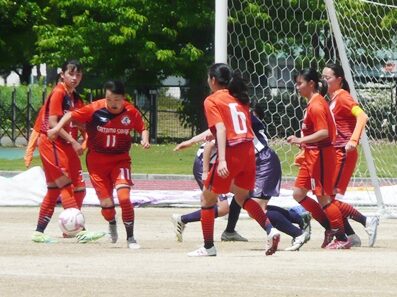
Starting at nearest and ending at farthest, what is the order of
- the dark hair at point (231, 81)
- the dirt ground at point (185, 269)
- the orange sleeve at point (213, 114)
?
the dirt ground at point (185, 269), the orange sleeve at point (213, 114), the dark hair at point (231, 81)

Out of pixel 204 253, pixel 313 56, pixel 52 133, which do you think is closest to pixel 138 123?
pixel 52 133

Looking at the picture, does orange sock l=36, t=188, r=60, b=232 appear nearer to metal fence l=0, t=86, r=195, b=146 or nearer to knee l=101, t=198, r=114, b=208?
knee l=101, t=198, r=114, b=208

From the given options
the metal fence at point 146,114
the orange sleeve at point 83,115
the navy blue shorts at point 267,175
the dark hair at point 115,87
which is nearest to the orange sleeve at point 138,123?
the dark hair at point 115,87

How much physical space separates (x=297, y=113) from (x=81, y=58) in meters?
22.5

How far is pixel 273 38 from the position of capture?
69.0ft

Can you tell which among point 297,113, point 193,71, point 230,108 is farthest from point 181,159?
point 230,108

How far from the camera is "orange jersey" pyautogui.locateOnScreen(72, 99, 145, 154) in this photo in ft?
46.5

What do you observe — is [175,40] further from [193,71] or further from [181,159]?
[181,159]

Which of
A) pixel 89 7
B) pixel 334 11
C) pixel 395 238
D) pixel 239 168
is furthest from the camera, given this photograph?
pixel 89 7

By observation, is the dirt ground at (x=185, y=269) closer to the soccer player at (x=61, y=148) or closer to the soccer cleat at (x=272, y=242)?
the soccer cleat at (x=272, y=242)

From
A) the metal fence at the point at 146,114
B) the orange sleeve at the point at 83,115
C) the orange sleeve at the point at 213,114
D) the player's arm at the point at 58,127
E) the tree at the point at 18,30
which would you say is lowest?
the metal fence at the point at 146,114

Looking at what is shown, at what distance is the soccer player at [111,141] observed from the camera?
557 inches

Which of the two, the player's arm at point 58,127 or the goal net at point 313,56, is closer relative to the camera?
the player's arm at point 58,127

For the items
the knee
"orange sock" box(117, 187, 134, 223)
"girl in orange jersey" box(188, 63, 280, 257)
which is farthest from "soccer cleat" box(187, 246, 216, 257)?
the knee
